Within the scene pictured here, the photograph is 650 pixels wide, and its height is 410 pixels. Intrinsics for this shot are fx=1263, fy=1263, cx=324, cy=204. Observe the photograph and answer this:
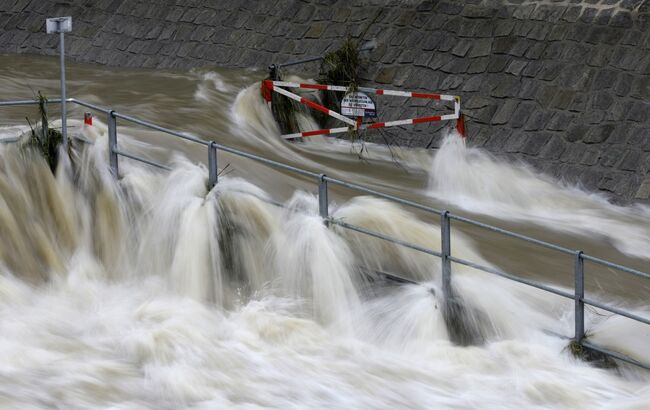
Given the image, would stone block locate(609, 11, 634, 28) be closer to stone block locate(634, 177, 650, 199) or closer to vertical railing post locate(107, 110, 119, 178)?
stone block locate(634, 177, 650, 199)

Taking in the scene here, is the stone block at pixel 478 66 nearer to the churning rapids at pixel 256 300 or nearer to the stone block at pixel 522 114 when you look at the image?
the stone block at pixel 522 114

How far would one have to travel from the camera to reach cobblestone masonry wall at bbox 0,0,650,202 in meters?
13.6

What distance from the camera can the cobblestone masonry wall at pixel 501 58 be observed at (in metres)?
13.6

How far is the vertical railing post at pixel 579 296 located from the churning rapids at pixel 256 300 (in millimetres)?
154

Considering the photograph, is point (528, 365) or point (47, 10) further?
point (47, 10)

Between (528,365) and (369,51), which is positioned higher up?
(369,51)

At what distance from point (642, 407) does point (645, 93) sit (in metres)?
6.06

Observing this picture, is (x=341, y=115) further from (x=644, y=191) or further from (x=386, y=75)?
(x=644, y=191)

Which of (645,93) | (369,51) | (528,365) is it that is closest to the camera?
(528,365)

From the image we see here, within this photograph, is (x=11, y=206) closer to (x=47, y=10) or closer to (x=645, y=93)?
(x=645, y=93)

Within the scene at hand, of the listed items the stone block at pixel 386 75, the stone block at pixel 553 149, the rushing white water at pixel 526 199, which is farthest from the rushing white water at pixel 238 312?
the stone block at pixel 386 75

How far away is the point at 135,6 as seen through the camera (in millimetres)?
18859

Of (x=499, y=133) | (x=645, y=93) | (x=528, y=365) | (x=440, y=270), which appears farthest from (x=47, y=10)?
(x=528, y=365)

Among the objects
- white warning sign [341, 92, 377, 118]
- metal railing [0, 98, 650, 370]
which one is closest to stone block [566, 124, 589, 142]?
white warning sign [341, 92, 377, 118]
